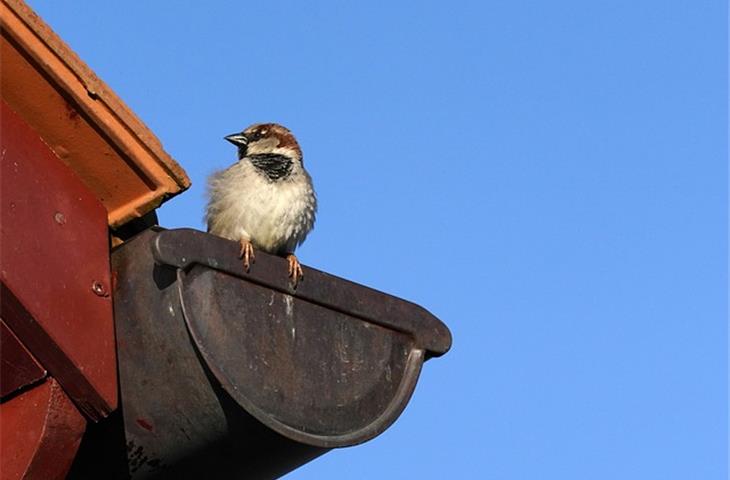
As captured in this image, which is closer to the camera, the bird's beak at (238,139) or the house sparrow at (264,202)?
the house sparrow at (264,202)

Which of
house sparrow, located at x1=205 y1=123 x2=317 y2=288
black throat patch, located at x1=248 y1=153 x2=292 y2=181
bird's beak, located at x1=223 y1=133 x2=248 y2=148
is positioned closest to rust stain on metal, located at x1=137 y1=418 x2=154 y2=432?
house sparrow, located at x1=205 y1=123 x2=317 y2=288

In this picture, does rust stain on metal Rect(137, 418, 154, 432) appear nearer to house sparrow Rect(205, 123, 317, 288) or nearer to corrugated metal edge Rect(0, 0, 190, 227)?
corrugated metal edge Rect(0, 0, 190, 227)

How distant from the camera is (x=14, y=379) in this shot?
248 cm

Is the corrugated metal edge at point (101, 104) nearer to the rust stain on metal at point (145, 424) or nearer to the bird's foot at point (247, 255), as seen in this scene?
the bird's foot at point (247, 255)

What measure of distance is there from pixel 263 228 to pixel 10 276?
2.15 meters

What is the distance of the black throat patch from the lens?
474 cm

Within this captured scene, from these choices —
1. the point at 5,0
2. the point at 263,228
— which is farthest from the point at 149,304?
the point at 263,228

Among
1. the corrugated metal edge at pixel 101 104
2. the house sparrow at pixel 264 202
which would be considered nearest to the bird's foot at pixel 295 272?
the corrugated metal edge at pixel 101 104

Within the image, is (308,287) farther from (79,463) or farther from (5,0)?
(5,0)

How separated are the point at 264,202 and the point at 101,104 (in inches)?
70.2

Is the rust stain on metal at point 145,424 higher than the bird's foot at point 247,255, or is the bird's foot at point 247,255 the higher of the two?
the bird's foot at point 247,255

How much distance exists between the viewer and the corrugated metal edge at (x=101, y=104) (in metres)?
2.73

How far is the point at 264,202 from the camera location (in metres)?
4.58

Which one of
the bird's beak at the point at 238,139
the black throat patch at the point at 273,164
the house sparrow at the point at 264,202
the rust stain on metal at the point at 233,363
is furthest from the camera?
the bird's beak at the point at 238,139
